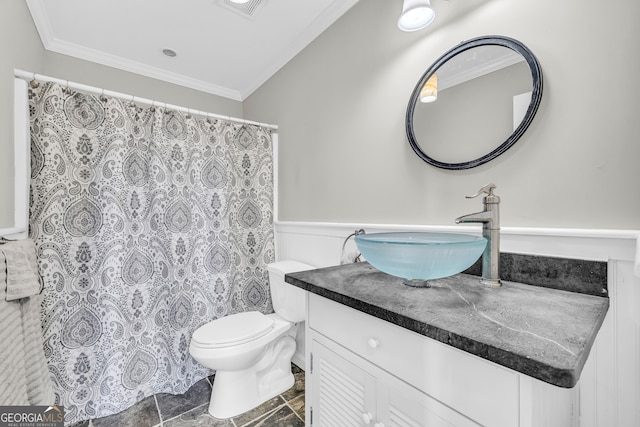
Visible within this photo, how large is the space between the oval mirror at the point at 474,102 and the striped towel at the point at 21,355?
1631mm

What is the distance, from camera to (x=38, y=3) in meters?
1.57

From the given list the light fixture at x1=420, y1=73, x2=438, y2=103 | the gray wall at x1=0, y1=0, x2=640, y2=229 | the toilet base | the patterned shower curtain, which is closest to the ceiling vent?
the gray wall at x1=0, y1=0, x2=640, y2=229

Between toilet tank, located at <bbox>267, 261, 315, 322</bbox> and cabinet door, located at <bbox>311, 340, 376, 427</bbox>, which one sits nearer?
cabinet door, located at <bbox>311, 340, 376, 427</bbox>

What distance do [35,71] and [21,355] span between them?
1.73m

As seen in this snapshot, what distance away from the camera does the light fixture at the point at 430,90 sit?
1.16 meters

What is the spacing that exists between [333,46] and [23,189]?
1.84 metres

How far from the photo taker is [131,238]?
1607mm

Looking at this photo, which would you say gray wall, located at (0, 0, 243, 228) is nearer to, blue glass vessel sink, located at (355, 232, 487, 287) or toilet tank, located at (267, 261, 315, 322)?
toilet tank, located at (267, 261, 315, 322)

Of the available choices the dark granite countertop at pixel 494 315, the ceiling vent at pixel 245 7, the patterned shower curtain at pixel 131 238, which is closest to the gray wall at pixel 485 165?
the dark granite countertop at pixel 494 315

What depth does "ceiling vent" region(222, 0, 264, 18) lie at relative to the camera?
161 cm

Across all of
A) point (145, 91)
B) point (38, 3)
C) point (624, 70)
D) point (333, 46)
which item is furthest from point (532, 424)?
point (145, 91)

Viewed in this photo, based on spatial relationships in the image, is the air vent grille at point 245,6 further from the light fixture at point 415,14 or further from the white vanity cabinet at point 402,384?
the white vanity cabinet at point 402,384

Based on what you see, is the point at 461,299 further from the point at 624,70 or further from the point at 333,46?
the point at 333,46

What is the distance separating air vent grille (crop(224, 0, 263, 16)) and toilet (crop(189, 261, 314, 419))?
5.37 ft
